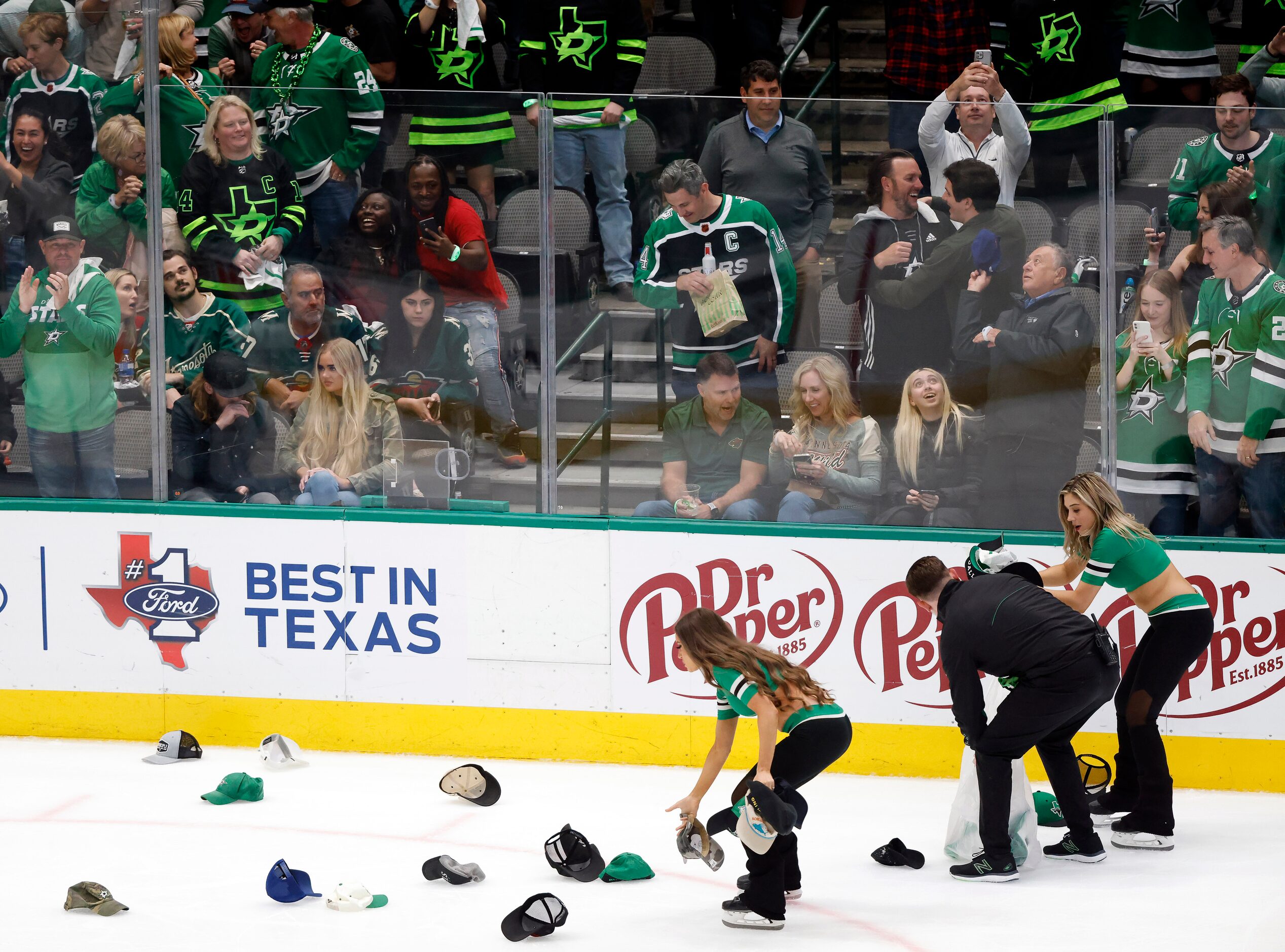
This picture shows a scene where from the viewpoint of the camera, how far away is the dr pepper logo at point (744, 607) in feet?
21.2

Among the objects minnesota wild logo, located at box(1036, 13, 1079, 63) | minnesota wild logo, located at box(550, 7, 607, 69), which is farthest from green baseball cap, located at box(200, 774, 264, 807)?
minnesota wild logo, located at box(1036, 13, 1079, 63)

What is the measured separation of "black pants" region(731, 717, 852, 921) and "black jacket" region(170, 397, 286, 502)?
296 cm

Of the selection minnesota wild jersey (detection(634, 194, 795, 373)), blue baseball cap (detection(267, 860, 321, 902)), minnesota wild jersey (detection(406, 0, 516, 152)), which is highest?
minnesota wild jersey (detection(406, 0, 516, 152))

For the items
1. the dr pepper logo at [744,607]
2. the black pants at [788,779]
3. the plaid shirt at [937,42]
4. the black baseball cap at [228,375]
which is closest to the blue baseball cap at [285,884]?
the black pants at [788,779]

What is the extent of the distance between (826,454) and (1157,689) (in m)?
1.64

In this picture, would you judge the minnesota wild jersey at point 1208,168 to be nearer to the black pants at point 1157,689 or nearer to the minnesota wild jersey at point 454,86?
the black pants at point 1157,689

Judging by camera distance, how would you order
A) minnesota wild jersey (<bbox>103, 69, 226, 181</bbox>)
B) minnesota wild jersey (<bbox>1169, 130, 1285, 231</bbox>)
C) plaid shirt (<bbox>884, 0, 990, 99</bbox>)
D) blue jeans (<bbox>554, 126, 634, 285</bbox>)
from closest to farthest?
minnesota wild jersey (<bbox>1169, 130, 1285, 231</bbox>) < blue jeans (<bbox>554, 126, 634, 285</bbox>) < minnesota wild jersey (<bbox>103, 69, 226, 181</bbox>) < plaid shirt (<bbox>884, 0, 990, 99</bbox>)

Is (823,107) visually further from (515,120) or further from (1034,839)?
(1034,839)

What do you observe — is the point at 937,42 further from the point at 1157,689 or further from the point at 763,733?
the point at 763,733

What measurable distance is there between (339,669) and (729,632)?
2.59 meters

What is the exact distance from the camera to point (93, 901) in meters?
4.97

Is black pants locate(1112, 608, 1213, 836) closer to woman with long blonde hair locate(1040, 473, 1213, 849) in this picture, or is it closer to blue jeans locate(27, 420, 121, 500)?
woman with long blonde hair locate(1040, 473, 1213, 849)

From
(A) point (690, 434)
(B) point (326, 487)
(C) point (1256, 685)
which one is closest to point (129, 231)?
(B) point (326, 487)

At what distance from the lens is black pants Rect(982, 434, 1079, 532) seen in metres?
6.26
